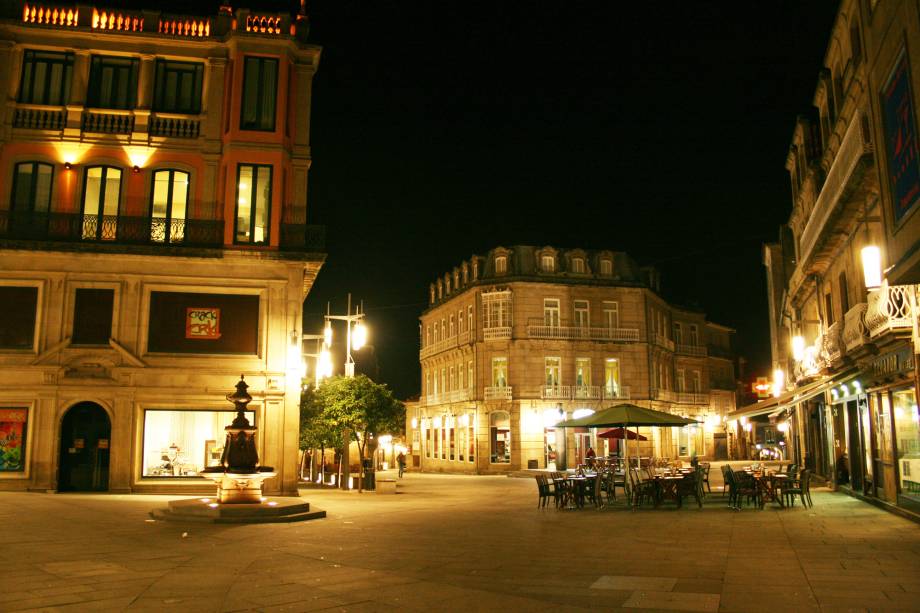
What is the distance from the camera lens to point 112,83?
955 inches

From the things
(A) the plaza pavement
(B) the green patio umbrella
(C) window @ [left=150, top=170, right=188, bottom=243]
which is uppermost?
(C) window @ [left=150, top=170, right=188, bottom=243]

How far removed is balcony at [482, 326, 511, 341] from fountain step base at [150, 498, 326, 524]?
2873 centimetres

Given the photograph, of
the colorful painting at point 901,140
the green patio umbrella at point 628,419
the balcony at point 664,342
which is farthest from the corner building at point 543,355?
the colorful painting at point 901,140

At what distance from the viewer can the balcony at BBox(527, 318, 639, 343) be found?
1775 inches

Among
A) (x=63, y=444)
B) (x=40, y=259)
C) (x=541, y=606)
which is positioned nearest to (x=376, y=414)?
(x=63, y=444)

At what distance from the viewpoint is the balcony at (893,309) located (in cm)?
1398

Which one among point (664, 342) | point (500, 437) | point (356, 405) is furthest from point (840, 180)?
point (664, 342)

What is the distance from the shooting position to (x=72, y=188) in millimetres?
23578

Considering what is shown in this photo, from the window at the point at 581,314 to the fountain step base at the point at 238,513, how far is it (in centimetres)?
3117

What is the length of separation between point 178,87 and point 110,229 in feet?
17.0

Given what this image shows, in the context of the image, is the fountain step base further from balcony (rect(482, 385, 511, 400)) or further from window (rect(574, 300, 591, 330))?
window (rect(574, 300, 591, 330))

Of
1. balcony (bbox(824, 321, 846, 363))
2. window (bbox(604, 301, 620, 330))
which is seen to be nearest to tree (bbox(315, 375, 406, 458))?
balcony (bbox(824, 321, 846, 363))

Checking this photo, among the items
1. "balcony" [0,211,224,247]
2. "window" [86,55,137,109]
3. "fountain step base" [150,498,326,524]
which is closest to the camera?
"fountain step base" [150,498,326,524]

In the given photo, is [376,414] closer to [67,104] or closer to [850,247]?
[67,104]
